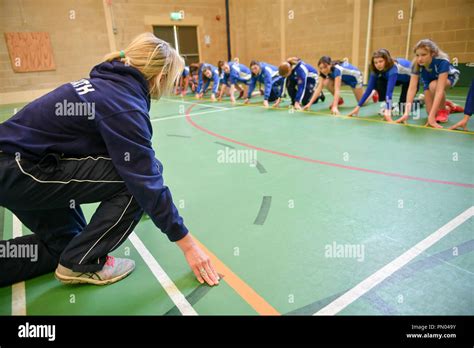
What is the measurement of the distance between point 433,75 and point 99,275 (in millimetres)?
4892

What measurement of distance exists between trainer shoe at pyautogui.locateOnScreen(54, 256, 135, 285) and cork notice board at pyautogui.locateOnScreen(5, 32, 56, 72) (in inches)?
473

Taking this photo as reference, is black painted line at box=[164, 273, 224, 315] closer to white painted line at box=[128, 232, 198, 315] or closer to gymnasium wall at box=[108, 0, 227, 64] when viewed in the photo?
white painted line at box=[128, 232, 198, 315]

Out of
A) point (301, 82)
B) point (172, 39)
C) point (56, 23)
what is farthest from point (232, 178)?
point (172, 39)

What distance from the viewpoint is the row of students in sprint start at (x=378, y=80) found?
4234 mm

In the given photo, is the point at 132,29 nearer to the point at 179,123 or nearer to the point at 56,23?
the point at 56,23

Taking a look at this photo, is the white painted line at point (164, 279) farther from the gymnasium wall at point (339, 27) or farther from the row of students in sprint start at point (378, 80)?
the gymnasium wall at point (339, 27)

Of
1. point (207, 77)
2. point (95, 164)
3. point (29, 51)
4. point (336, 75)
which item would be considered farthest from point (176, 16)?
point (95, 164)

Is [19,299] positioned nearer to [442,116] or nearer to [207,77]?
[442,116]

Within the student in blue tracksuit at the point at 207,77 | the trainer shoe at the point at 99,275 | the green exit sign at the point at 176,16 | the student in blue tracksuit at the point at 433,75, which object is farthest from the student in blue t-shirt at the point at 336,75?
the green exit sign at the point at 176,16

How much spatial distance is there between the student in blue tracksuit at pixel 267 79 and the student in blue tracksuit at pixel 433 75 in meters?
3.21

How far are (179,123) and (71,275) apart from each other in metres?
4.62

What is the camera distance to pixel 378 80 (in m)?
5.47

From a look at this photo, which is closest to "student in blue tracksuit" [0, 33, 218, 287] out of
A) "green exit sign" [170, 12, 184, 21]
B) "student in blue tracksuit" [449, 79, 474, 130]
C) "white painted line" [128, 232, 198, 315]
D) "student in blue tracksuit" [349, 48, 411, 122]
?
"white painted line" [128, 232, 198, 315]
